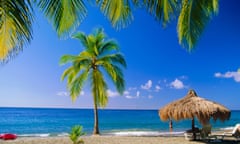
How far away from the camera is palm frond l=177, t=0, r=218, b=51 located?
400cm

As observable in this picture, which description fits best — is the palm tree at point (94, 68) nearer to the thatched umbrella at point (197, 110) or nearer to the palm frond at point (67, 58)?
the palm frond at point (67, 58)

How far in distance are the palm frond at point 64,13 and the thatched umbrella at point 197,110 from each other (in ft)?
28.1

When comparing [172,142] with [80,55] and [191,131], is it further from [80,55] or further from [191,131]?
[80,55]

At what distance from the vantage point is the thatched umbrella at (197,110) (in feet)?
37.7

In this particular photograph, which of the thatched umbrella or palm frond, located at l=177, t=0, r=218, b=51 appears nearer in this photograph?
palm frond, located at l=177, t=0, r=218, b=51

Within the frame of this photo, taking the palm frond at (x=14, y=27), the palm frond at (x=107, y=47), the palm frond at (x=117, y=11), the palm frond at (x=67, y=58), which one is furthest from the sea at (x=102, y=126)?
the palm frond at (x=14, y=27)

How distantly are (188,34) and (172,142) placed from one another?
849 centimetres

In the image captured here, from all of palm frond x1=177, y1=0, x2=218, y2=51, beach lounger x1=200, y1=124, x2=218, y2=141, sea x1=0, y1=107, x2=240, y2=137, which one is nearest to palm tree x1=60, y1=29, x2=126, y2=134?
sea x1=0, y1=107, x2=240, y2=137

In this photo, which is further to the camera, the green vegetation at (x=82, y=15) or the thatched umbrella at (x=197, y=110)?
the thatched umbrella at (x=197, y=110)

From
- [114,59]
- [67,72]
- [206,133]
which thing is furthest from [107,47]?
[206,133]

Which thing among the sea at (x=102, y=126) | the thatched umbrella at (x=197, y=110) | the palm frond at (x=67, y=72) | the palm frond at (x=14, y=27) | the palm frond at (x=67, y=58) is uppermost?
the palm frond at (x=67, y=58)

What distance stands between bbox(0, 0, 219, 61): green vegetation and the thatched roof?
7.68 m

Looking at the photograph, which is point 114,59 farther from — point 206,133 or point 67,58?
point 206,133

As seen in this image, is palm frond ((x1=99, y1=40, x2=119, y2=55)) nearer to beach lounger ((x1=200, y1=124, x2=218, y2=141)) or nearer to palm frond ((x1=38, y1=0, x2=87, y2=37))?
beach lounger ((x1=200, y1=124, x2=218, y2=141))
